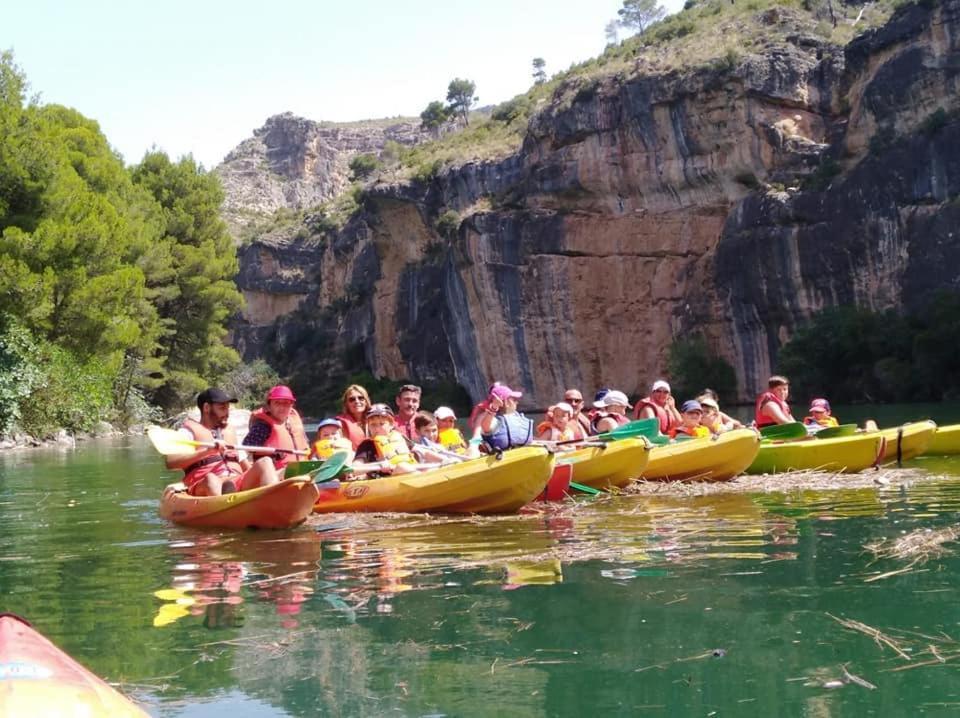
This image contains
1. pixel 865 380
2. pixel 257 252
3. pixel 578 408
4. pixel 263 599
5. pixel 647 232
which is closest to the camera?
pixel 263 599

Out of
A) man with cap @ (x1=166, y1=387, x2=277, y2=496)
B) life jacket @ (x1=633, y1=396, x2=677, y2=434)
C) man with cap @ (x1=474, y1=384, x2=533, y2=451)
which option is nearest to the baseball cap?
man with cap @ (x1=166, y1=387, x2=277, y2=496)

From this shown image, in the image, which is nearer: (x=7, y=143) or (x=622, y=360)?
(x=7, y=143)

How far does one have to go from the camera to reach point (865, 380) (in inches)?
1448

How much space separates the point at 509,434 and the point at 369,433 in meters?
1.24

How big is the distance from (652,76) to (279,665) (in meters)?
42.5

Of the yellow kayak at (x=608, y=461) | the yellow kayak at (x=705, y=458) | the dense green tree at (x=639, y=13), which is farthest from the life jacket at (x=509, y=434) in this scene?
the dense green tree at (x=639, y=13)

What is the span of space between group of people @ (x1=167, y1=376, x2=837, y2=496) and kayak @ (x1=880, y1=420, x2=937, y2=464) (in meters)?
1.76

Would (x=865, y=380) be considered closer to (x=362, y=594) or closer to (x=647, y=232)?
(x=647, y=232)

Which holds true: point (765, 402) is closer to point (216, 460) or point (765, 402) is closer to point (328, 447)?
point (328, 447)

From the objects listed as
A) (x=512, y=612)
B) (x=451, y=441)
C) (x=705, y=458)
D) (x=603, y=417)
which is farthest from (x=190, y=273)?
(x=512, y=612)

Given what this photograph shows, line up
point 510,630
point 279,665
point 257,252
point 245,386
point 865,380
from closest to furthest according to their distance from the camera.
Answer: point 279,665 < point 510,630 < point 865,380 < point 245,386 < point 257,252

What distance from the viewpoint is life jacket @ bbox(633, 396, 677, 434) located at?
40.8ft

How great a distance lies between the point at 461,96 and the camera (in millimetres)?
86375

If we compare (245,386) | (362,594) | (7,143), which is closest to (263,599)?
(362,594)
